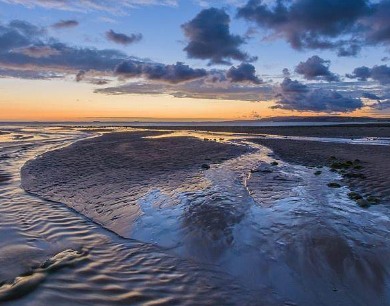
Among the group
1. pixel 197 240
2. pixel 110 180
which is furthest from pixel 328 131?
pixel 197 240

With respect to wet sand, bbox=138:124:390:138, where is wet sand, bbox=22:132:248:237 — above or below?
below

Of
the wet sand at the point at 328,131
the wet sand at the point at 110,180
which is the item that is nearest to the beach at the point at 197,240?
Answer: the wet sand at the point at 110,180

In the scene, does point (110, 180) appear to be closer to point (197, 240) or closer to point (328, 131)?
point (197, 240)

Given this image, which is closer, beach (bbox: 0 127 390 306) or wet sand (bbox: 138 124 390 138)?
beach (bbox: 0 127 390 306)

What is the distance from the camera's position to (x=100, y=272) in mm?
5258

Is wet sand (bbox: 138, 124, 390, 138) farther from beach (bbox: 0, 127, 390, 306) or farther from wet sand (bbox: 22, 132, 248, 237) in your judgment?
beach (bbox: 0, 127, 390, 306)

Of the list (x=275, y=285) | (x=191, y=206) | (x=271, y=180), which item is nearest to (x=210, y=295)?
(x=275, y=285)

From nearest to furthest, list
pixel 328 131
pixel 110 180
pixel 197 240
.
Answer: pixel 197 240
pixel 110 180
pixel 328 131

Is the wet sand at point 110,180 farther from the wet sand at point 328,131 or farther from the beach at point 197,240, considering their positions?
the wet sand at point 328,131

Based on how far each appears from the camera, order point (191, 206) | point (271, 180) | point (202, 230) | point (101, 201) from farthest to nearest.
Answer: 1. point (271, 180)
2. point (101, 201)
3. point (191, 206)
4. point (202, 230)

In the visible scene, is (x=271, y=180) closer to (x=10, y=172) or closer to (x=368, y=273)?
(x=368, y=273)

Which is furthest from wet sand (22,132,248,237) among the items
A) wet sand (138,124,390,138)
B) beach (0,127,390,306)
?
wet sand (138,124,390,138)

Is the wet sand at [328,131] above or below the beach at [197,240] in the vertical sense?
above

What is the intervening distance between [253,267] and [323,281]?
1202 millimetres
